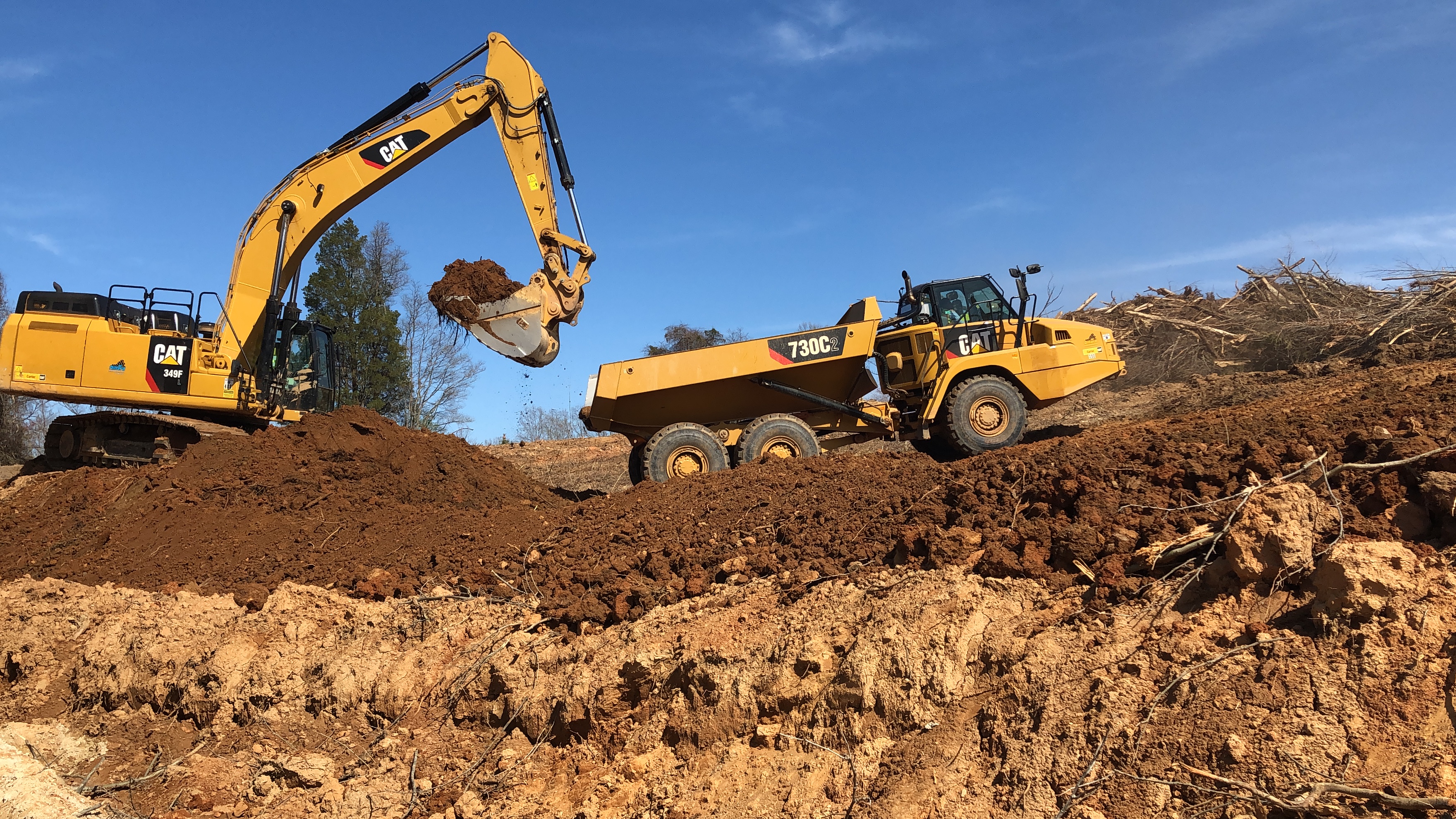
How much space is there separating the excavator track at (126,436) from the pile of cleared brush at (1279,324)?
14749 mm

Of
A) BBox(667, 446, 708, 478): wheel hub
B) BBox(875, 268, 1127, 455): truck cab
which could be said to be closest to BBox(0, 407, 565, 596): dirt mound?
BBox(667, 446, 708, 478): wheel hub

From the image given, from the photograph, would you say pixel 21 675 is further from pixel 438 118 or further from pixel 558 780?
pixel 438 118

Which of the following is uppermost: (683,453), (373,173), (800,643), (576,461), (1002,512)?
(373,173)

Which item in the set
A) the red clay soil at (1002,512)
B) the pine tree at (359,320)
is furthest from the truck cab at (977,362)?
the pine tree at (359,320)

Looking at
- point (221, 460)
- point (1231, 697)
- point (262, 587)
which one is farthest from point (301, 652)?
point (1231, 697)

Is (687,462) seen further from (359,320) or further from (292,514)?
(359,320)

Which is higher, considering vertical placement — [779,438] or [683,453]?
[779,438]

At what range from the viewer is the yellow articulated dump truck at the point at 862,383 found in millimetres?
10469

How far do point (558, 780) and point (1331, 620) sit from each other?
11.9 ft

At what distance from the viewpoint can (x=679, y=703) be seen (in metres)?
4.73

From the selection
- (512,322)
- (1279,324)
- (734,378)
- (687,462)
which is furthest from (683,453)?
(1279,324)

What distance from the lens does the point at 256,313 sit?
39.0 ft

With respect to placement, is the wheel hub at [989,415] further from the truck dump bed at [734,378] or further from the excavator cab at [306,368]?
the excavator cab at [306,368]

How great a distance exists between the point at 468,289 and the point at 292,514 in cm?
307
